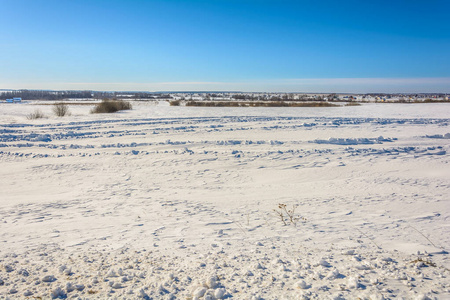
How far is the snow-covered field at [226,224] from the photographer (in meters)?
3.66

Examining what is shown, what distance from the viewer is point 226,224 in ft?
18.6

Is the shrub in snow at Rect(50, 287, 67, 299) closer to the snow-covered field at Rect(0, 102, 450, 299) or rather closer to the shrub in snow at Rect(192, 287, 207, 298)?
the snow-covered field at Rect(0, 102, 450, 299)

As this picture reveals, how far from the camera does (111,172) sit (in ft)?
32.2

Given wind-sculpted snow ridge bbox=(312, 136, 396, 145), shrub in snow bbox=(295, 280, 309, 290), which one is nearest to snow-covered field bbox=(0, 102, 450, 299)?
shrub in snow bbox=(295, 280, 309, 290)

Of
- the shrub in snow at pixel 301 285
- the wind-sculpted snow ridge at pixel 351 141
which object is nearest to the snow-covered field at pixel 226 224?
the shrub in snow at pixel 301 285

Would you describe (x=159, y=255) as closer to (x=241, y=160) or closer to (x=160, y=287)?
(x=160, y=287)

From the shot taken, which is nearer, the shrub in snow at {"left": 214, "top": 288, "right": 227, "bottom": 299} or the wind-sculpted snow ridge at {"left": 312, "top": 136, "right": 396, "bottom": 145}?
the shrub in snow at {"left": 214, "top": 288, "right": 227, "bottom": 299}

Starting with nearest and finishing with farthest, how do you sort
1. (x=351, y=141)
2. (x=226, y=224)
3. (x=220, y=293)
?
(x=220, y=293) → (x=226, y=224) → (x=351, y=141)

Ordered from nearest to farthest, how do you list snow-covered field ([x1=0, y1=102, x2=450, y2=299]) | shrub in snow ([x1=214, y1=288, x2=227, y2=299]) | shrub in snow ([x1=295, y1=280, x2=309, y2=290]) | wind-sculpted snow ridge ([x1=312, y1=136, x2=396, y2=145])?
shrub in snow ([x1=214, y1=288, x2=227, y2=299]) < shrub in snow ([x1=295, y1=280, x2=309, y2=290]) < snow-covered field ([x1=0, y1=102, x2=450, y2=299]) < wind-sculpted snow ridge ([x1=312, y1=136, x2=396, y2=145])

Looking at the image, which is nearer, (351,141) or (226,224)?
(226,224)

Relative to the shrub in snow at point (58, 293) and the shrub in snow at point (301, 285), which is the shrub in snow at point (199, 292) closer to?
the shrub in snow at point (301, 285)

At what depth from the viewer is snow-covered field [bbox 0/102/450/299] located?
3656 mm

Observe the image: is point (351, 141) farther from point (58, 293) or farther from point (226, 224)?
point (58, 293)

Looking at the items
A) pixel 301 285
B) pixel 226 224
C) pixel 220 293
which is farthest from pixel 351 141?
pixel 220 293
